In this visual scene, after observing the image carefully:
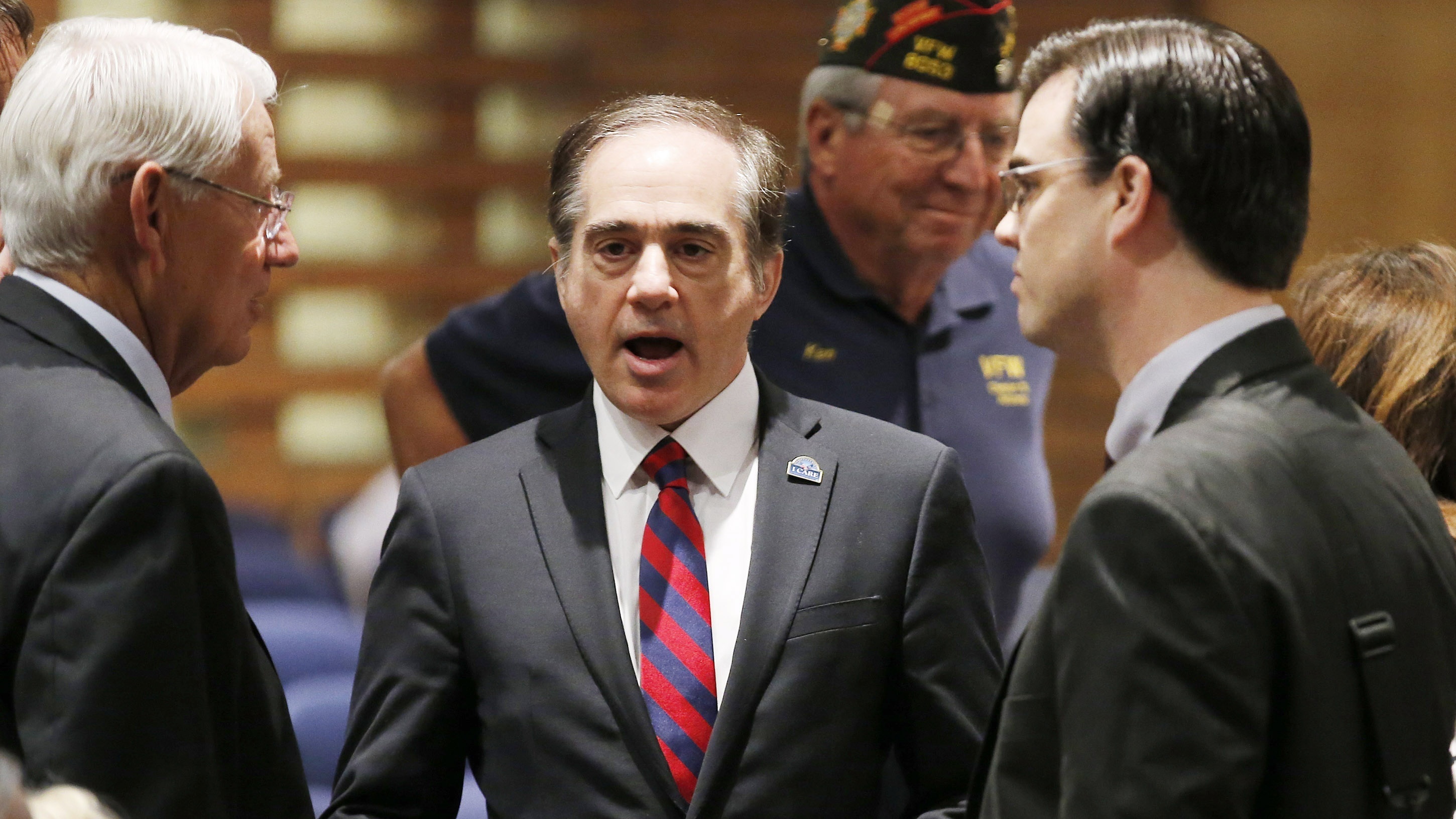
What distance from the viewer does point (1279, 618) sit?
1229 millimetres

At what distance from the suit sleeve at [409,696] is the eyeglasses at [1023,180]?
87 cm

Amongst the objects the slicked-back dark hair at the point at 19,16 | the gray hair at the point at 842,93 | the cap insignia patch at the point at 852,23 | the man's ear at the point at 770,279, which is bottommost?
the man's ear at the point at 770,279

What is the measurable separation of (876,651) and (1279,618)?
67cm

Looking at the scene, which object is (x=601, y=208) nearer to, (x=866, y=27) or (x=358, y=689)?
(x=358, y=689)

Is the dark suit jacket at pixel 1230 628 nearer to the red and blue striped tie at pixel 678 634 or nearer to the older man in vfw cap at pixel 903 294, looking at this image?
the red and blue striped tie at pixel 678 634

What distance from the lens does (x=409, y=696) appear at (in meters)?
1.81

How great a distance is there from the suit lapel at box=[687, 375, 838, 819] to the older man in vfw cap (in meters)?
0.86

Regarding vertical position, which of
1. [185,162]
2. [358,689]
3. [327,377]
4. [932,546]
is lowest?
[327,377]

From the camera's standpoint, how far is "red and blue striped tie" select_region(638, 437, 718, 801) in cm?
178

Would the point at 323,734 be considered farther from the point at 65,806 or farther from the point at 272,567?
the point at 65,806

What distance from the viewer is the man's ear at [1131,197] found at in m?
1.42

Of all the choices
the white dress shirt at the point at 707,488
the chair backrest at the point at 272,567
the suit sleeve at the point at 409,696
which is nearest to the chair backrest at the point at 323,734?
the chair backrest at the point at 272,567

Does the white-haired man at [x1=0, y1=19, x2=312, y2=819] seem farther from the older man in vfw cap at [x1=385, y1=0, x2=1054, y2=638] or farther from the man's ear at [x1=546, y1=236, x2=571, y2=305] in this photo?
the older man in vfw cap at [x1=385, y1=0, x2=1054, y2=638]

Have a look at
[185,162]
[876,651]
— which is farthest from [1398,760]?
[185,162]
